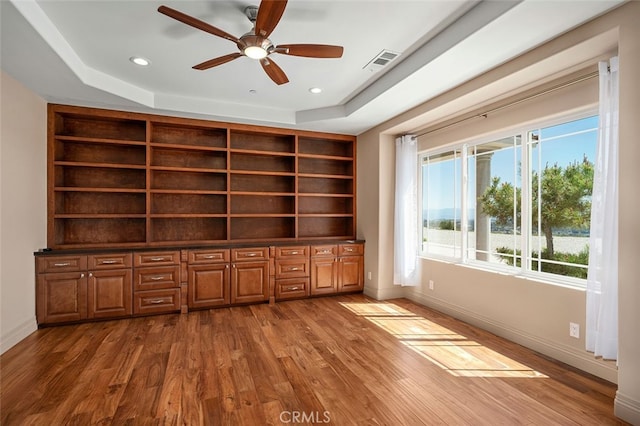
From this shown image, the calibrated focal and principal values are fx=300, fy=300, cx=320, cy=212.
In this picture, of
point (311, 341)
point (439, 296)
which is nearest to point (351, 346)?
point (311, 341)

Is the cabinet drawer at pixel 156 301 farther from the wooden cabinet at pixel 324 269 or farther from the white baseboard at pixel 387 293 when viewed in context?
the white baseboard at pixel 387 293

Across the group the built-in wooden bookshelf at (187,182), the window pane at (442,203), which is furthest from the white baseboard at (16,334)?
the window pane at (442,203)

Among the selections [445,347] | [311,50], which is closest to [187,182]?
[311,50]

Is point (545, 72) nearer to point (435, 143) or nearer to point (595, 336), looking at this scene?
point (435, 143)

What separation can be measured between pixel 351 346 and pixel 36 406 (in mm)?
2378

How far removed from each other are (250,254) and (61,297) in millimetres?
2174

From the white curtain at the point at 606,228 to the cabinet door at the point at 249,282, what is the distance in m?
3.51

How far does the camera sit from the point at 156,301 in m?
3.80

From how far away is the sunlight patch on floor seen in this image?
2453 millimetres

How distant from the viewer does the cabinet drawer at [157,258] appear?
147 inches

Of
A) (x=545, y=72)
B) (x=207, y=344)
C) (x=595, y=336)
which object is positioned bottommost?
(x=207, y=344)

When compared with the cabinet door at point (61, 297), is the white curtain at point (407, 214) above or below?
above

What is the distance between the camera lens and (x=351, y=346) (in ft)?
9.54

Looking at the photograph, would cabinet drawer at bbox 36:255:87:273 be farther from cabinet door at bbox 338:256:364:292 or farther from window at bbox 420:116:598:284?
window at bbox 420:116:598:284
